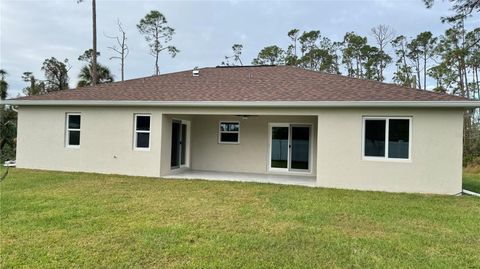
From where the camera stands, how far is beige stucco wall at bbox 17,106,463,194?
9.73 meters

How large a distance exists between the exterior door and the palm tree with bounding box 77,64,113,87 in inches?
513

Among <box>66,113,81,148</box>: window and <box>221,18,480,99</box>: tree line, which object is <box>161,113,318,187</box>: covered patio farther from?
<box>221,18,480,99</box>: tree line

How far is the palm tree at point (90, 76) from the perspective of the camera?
2464 centimetres

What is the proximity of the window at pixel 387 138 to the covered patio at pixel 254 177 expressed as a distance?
207 cm

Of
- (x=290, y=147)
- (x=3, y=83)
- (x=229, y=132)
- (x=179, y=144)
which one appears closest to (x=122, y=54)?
(x=3, y=83)

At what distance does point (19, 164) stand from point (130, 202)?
27.2 feet

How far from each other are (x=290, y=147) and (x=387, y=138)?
4.28 metres

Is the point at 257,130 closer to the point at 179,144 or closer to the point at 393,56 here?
the point at 179,144

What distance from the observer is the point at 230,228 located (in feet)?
19.3

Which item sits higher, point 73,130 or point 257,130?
point 257,130

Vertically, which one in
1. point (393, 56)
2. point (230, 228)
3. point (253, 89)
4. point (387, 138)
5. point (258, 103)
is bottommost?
point (230, 228)

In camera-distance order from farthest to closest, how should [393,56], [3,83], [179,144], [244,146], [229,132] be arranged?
[393,56], [3,83], [229,132], [244,146], [179,144]

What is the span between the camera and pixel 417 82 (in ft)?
98.2

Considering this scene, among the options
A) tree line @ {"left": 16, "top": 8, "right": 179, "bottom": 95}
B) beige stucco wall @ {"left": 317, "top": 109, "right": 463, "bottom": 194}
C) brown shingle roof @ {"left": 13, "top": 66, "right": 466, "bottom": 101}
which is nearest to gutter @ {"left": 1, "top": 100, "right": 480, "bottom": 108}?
brown shingle roof @ {"left": 13, "top": 66, "right": 466, "bottom": 101}
